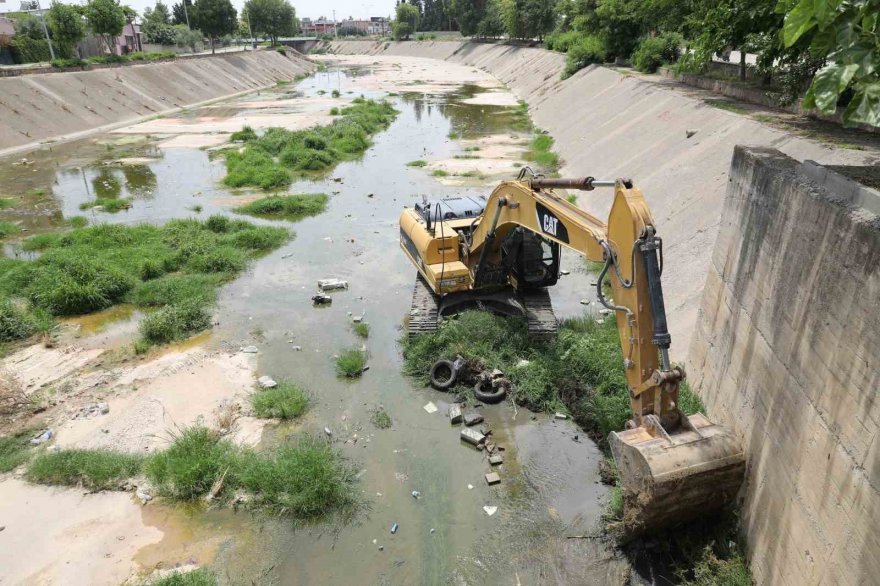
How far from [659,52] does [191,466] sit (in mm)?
32522

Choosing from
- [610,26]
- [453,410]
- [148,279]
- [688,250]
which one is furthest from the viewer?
[610,26]

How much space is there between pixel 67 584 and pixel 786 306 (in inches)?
Result: 312

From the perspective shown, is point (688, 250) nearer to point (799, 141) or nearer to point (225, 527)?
Answer: point (799, 141)

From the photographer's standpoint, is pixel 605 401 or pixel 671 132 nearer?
pixel 605 401

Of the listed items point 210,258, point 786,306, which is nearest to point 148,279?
point 210,258

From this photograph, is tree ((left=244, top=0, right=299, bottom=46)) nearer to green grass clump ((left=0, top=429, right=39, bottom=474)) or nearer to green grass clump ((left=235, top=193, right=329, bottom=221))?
green grass clump ((left=235, top=193, right=329, bottom=221))

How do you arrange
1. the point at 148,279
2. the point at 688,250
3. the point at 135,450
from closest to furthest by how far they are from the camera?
the point at 135,450
the point at 688,250
the point at 148,279

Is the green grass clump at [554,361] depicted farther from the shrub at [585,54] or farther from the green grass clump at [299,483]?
the shrub at [585,54]

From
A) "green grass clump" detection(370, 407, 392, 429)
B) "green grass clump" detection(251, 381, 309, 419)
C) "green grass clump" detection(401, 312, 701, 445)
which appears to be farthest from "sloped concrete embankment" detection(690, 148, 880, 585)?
"green grass clump" detection(251, 381, 309, 419)

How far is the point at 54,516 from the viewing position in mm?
6625

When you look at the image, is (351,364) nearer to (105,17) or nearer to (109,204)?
(109,204)

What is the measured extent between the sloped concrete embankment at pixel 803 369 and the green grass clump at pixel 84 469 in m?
7.40

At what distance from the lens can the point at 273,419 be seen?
847 centimetres

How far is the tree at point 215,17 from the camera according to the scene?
65.2 metres
